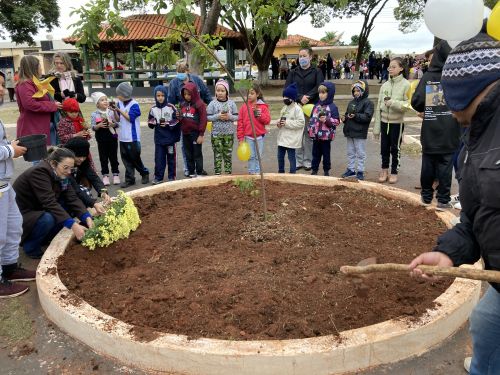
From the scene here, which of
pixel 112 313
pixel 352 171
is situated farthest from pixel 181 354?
pixel 352 171

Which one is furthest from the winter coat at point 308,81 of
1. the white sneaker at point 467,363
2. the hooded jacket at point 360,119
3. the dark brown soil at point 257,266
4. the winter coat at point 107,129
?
the white sneaker at point 467,363

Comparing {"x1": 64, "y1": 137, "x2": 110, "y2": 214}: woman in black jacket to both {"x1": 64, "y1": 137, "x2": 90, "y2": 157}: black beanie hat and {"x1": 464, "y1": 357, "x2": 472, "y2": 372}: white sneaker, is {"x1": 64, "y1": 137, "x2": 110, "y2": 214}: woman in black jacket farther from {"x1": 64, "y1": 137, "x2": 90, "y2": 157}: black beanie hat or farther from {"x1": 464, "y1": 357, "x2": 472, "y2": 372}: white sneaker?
{"x1": 464, "y1": 357, "x2": 472, "y2": 372}: white sneaker

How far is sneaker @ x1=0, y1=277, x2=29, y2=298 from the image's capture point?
3.81 metres

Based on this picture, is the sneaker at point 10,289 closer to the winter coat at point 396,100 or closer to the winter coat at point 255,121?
the winter coat at point 255,121

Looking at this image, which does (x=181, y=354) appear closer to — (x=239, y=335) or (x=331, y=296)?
(x=239, y=335)

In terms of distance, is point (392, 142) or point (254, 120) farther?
point (254, 120)

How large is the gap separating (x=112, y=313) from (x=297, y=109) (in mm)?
4870

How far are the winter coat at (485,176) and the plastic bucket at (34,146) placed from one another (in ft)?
12.0

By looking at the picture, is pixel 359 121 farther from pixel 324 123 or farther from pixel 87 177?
pixel 87 177

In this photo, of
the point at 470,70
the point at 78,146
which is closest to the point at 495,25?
the point at 470,70

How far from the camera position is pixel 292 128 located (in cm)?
704

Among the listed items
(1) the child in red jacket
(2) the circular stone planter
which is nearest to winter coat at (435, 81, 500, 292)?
(2) the circular stone planter

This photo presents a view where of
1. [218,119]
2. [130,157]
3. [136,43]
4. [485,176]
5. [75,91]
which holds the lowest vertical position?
[130,157]

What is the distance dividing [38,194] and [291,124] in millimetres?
3998
